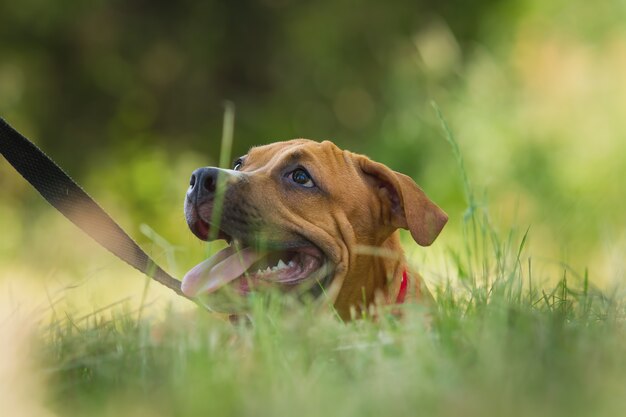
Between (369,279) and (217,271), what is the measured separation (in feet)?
2.30

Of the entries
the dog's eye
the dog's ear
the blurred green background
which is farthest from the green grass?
the blurred green background

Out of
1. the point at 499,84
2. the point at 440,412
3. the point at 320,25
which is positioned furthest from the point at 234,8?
the point at 440,412

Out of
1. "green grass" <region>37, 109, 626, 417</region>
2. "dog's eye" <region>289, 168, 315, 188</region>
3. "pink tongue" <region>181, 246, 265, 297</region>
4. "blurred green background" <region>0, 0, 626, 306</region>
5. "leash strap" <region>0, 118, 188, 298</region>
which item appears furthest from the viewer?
"blurred green background" <region>0, 0, 626, 306</region>

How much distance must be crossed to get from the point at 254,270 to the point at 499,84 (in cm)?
744

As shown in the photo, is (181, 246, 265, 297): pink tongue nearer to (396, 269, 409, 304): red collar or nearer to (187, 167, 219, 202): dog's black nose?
(187, 167, 219, 202): dog's black nose

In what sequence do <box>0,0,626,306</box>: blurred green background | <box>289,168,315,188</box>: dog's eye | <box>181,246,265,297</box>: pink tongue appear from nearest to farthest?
<box>181,246,265,297</box>: pink tongue < <box>289,168,315,188</box>: dog's eye < <box>0,0,626,306</box>: blurred green background

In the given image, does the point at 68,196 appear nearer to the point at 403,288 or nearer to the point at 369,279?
the point at 369,279

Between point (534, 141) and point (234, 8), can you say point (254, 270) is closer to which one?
point (534, 141)

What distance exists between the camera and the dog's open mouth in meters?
4.03

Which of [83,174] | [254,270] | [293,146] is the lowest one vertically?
[254,270]

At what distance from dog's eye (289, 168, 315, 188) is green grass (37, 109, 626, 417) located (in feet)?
3.68

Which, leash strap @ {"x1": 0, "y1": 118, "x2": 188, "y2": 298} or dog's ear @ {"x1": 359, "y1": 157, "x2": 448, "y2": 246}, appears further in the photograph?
dog's ear @ {"x1": 359, "y1": 157, "x2": 448, "y2": 246}

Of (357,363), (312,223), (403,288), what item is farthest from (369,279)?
(357,363)

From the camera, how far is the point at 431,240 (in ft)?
13.8
